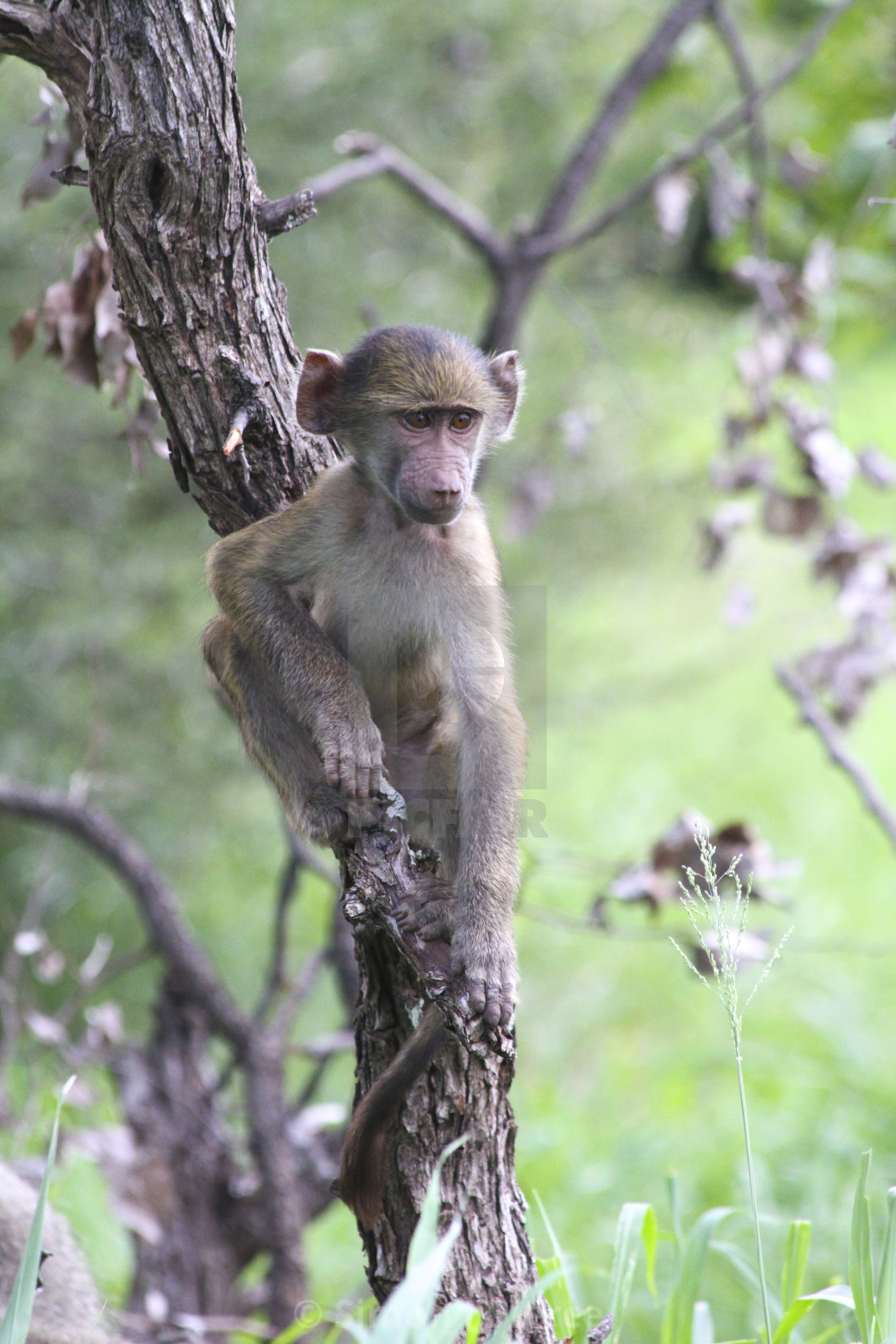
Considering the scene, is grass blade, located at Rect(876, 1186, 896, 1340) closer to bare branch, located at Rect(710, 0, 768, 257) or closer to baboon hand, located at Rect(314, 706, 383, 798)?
baboon hand, located at Rect(314, 706, 383, 798)

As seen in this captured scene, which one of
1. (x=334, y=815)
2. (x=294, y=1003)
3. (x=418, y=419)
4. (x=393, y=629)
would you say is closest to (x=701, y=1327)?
(x=334, y=815)

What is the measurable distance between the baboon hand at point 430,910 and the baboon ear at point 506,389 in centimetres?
121

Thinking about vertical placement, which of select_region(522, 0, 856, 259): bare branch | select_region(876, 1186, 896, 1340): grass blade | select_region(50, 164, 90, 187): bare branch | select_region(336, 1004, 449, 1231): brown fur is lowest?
select_region(876, 1186, 896, 1340): grass blade

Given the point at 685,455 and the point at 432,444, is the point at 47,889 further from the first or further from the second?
the point at 685,455

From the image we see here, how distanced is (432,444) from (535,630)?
1.36 m

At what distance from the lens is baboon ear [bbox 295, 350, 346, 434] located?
2752mm

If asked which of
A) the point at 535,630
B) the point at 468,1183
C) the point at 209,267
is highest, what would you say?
the point at 535,630

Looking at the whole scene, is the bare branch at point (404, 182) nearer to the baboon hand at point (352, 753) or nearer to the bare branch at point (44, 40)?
the bare branch at point (44, 40)

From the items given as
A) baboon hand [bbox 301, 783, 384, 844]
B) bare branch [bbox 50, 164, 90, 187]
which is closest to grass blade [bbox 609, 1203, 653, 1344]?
baboon hand [bbox 301, 783, 384, 844]

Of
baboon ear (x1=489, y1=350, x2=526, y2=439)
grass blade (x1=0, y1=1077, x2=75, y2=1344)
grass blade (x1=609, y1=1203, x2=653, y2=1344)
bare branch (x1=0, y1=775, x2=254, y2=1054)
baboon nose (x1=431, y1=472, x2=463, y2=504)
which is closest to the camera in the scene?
grass blade (x1=0, y1=1077, x2=75, y2=1344)

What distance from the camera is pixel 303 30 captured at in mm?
5949

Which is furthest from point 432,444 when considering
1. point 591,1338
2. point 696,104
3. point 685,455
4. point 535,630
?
point 685,455

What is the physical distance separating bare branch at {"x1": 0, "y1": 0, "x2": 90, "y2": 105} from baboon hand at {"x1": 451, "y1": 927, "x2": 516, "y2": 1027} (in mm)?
1719

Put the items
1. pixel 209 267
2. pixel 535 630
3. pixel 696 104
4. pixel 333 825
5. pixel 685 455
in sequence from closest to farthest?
pixel 209 267 → pixel 333 825 → pixel 535 630 → pixel 696 104 → pixel 685 455
